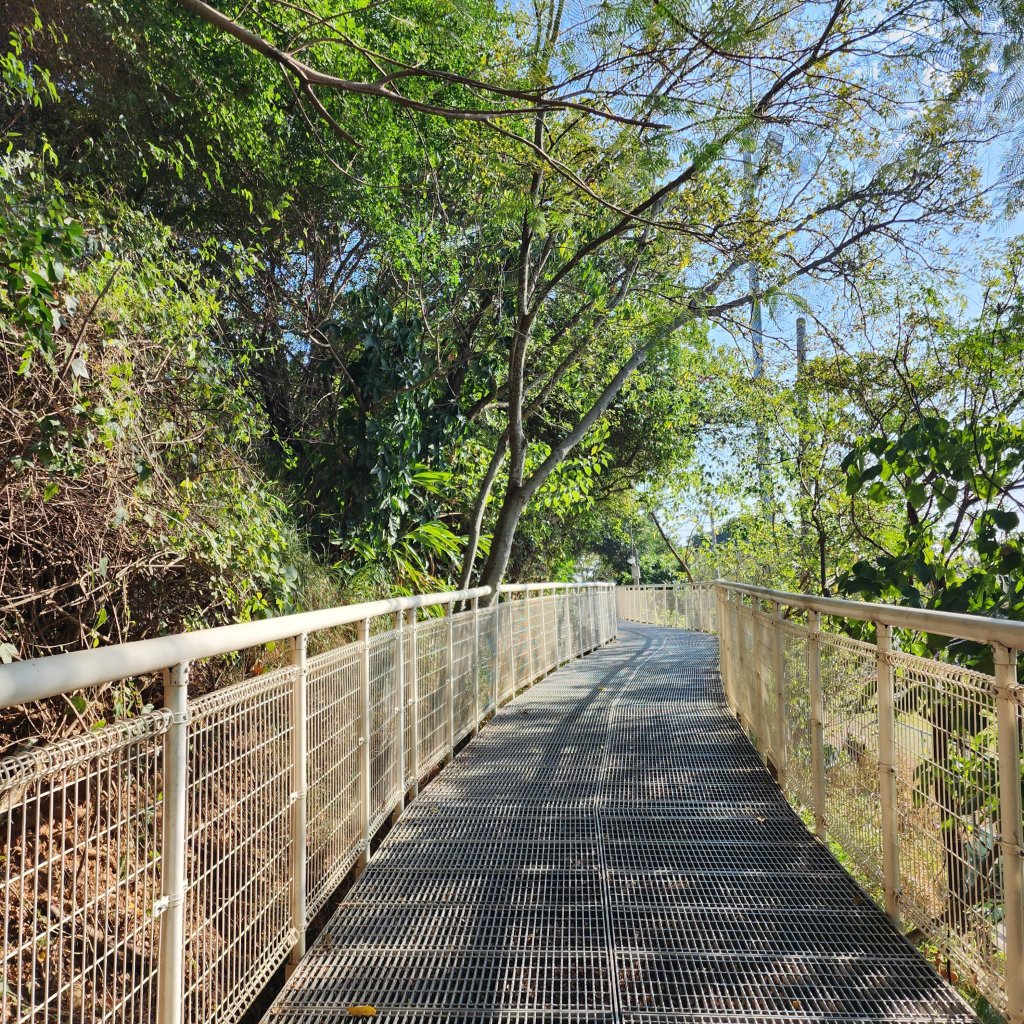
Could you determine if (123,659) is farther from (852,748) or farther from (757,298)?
(757,298)

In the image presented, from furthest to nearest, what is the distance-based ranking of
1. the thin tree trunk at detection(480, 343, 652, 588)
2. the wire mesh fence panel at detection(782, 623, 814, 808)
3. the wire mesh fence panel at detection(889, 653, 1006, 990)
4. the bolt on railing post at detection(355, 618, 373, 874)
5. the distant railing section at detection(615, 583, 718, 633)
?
the distant railing section at detection(615, 583, 718, 633) → the thin tree trunk at detection(480, 343, 652, 588) → the wire mesh fence panel at detection(782, 623, 814, 808) → the bolt on railing post at detection(355, 618, 373, 874) → the wire mesh fence panel at detection(889, 653, 1006, 990)

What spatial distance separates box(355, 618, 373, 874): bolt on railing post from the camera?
4.18 meters

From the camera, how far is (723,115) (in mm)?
4262

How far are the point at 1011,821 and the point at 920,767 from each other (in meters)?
0.76

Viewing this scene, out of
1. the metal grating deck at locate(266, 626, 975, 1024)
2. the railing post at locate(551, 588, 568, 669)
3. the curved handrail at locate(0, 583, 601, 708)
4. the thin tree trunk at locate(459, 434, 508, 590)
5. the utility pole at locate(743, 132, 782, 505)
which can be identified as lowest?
the metal grating deck at locate(266, 626, 975, 1024)

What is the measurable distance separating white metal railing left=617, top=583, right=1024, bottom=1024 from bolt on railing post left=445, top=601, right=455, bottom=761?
2.25m

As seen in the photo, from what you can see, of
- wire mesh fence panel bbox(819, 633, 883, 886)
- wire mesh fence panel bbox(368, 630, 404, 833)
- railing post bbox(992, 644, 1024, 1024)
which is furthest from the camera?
wire mesh fence panel bbox(368, 630, 404, 833)

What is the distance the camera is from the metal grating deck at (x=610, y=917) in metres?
2.91

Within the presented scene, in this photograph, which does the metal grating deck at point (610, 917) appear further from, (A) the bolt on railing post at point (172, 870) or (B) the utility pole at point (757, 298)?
(B) the utility pole at point (757, 298)

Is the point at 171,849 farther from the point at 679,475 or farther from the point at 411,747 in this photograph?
the point at 679,475

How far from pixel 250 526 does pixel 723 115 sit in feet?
11.4

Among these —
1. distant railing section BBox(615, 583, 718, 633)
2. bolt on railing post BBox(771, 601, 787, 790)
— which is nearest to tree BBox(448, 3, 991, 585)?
bolt on railing post BBox(771, 601, 787, 790)

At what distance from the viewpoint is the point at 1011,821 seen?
7.98ft

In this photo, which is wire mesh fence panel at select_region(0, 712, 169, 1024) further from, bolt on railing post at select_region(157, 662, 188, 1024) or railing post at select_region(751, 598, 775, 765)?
railing post at select_region(751, 598, 775, 765)
